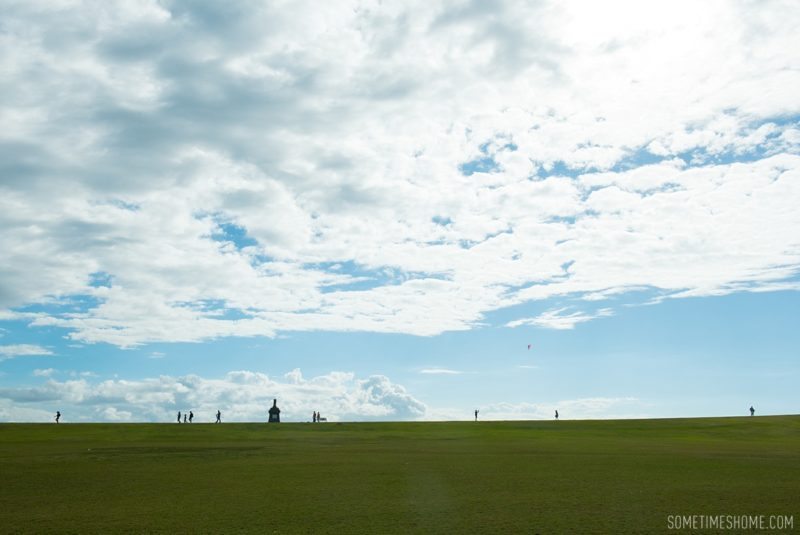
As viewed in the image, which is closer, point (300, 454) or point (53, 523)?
point (53, 523)

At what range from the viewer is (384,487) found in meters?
21.6

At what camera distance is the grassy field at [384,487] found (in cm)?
1573

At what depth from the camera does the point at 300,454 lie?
3566 centimetres

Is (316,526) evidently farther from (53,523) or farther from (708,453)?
(708,453)

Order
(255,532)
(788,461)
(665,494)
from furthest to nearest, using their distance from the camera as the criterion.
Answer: (788,461), (665,494), (255,532)

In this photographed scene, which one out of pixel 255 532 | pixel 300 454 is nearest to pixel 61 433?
pixel 300 454

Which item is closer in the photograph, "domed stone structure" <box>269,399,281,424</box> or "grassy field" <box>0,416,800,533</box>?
"grassy field" <box>0,416,800,533</box>

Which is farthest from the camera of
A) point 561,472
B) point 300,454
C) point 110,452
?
point 110,452

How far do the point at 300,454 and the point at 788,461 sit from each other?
961 inches

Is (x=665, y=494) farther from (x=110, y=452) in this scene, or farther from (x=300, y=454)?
(x=110, y=452)

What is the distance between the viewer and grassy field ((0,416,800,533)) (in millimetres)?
15727

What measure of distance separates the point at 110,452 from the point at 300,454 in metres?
11.8

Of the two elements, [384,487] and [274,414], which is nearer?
[384,487]

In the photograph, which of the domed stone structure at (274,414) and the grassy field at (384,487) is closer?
the grassy field at (384,487)
